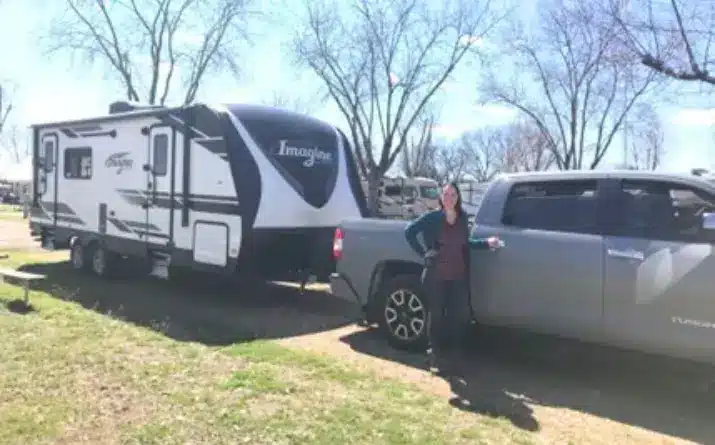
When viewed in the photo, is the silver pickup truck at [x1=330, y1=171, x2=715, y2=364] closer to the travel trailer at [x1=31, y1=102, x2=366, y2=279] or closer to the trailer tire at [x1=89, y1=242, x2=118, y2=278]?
the travel trailer at [x1=31, y1=102, x2=366, y2=279]

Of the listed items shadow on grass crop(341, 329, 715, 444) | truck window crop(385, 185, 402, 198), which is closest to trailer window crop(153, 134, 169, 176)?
shadow on grass crop(341, 329, 715, 444)

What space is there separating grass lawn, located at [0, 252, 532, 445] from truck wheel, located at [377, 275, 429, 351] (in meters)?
0.88

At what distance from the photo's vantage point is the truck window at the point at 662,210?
18.1 ft

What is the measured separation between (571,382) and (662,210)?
1691 mm

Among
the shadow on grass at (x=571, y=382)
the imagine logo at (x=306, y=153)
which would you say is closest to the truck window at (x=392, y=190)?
the imagine logo at (x=306, y=153)

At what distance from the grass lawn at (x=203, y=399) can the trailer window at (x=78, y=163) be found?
5.32m

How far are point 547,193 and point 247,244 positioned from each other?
4.07 meters

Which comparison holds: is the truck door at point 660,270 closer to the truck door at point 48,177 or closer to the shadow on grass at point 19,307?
the shadow on grass at point 19,307

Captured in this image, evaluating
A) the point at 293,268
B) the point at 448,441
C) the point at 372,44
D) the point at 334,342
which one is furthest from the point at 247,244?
the point at 372,44

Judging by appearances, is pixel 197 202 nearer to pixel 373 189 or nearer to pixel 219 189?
pixel 219 189

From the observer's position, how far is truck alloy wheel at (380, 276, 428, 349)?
7.04m

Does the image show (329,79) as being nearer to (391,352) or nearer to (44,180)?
(44,180)

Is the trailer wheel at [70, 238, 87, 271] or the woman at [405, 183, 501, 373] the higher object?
the woman at [405, 183, 501, 373]

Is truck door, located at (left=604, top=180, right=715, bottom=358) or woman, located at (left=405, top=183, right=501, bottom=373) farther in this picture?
woman, located at (left=405, top=183, right=501, bottom=373)
